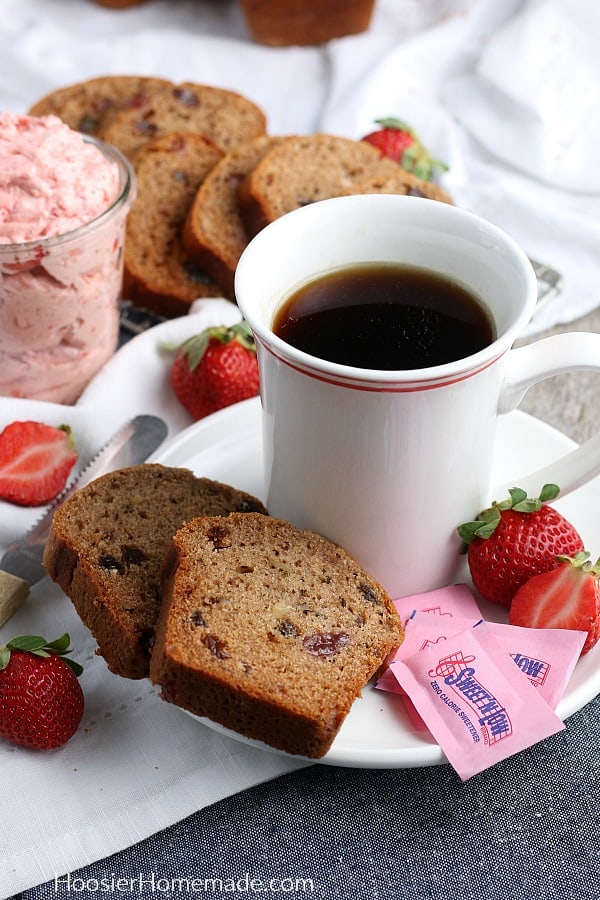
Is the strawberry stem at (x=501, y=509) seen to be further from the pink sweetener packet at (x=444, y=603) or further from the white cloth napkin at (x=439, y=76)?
the white cloth napkin at (x=439, y=76)

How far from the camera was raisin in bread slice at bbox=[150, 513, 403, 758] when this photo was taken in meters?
1.50

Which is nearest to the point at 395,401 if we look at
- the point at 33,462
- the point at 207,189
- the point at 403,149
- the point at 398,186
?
the point at 33,462

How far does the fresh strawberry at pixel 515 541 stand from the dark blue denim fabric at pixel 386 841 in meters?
0.31

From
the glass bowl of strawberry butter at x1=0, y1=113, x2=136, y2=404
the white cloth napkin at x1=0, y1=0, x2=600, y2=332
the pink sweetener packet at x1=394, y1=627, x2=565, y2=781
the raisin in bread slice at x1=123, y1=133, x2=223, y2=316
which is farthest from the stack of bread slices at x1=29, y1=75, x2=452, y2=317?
the pink sweetener packet at x1=394, y1=627, x2=565, y2=781

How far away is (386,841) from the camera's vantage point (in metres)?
1.60

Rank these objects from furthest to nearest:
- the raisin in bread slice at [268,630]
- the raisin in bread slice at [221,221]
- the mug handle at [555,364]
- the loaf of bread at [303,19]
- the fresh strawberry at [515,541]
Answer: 1. the loaf of bread at [303,19]
2. the raisin in bread slice at [221,221]
3. the fresh strawberry at [515,541]
4. the mug handle at [555,364]
5. the raisin in bread slice at [268,630]

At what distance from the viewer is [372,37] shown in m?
3.84

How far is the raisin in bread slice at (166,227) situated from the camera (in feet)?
8.78

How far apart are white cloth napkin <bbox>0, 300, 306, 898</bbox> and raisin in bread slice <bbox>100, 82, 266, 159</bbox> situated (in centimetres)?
168

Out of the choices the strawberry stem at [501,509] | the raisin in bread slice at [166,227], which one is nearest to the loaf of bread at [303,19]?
the raisin in bread slice at [166,227]

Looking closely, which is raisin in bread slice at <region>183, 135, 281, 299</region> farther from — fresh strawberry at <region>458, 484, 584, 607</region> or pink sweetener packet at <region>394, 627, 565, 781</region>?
pink sweetener packet at <region>394, 627, 565, 781</region>

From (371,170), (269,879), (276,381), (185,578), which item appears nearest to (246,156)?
(371,170)

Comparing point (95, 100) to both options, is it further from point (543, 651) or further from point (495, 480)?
point (543, 651)

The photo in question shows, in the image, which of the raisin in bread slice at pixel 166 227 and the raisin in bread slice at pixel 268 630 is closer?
the raisin in bread slice at pixel 268 630
